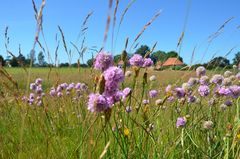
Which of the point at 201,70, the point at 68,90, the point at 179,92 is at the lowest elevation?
the point at 68,90

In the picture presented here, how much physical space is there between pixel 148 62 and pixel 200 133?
57cm

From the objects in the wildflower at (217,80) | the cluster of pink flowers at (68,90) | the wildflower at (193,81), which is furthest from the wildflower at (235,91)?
the cluster of pink flowers at (68,90)

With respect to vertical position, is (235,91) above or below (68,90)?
above

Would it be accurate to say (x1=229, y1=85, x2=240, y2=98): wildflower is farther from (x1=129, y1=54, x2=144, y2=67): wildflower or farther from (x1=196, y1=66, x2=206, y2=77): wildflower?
(x1=129, y1=54, x2=144, y2=67): wildflower

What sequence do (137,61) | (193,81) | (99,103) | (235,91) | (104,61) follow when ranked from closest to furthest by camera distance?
(99,103) < (104,61) < (137,61) < (235,91) < (193,81)

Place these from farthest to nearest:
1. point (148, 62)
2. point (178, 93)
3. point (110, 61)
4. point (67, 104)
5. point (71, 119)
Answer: point (67, 104) < point (71, 119) < point (178, 93) < point (148, 62) < point (110, 61)

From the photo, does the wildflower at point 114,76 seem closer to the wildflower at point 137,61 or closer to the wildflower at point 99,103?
the wildflower at point 99,103

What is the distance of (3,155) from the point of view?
1.91 metres

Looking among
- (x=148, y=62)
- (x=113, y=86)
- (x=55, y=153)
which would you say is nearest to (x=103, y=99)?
(x=113, y=86)

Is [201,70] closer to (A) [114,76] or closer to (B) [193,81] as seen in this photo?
(B) [193,81]

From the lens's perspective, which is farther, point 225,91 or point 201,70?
point 201,70

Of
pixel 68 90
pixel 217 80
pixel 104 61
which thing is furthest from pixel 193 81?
pixel 68 90

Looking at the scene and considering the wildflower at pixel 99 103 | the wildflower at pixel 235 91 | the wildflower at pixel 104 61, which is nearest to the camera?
the wildflower at pixel 99 103

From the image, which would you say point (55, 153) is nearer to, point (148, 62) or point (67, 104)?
point (148, 62)
